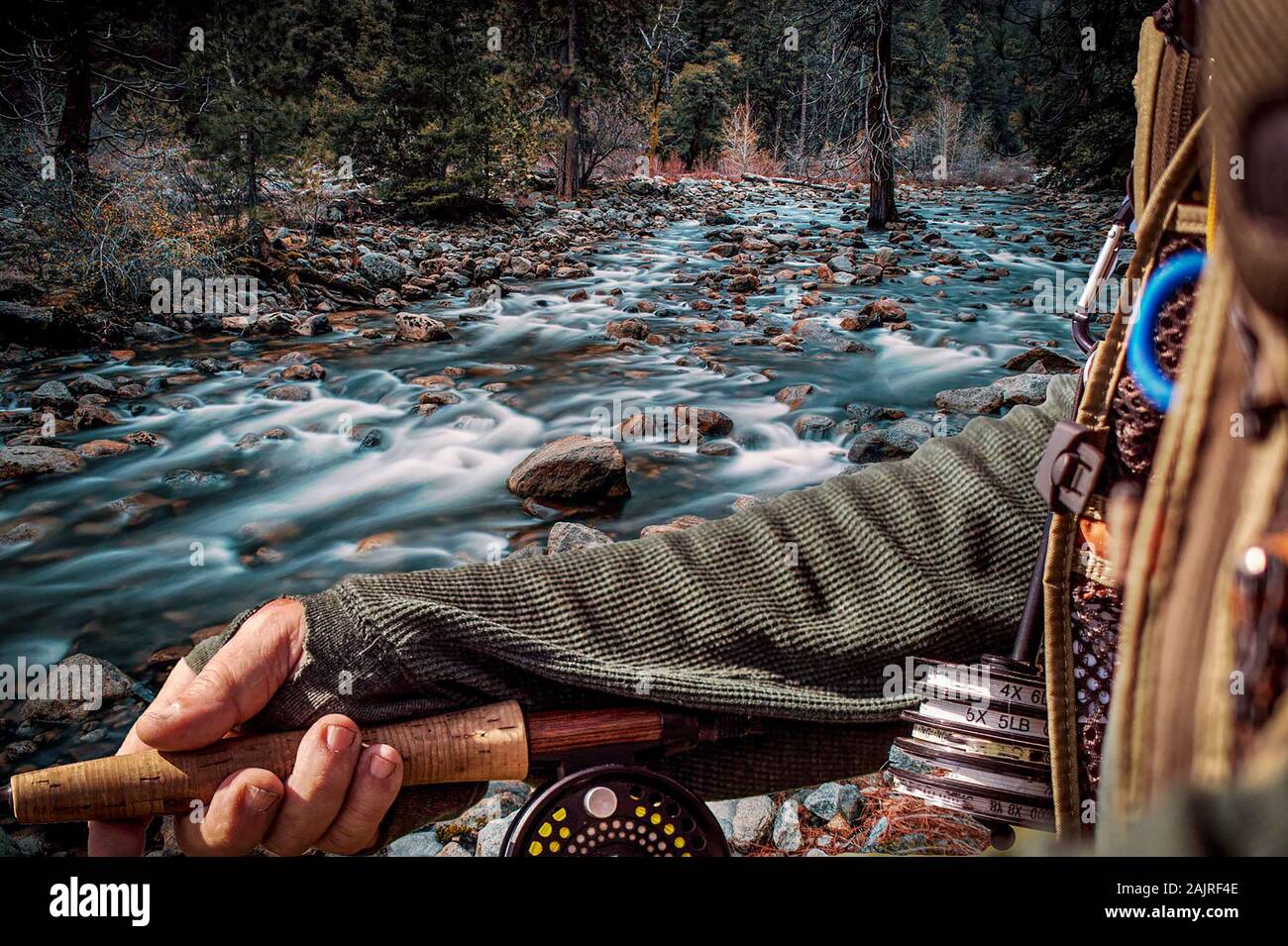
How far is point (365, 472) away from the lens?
306cm

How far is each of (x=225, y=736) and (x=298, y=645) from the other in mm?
69

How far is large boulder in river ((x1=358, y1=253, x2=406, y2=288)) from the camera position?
473 centimetres

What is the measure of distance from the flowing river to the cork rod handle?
1.64 metres

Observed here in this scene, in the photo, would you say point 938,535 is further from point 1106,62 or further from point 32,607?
point 1106,62

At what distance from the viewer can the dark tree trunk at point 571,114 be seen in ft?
18.4

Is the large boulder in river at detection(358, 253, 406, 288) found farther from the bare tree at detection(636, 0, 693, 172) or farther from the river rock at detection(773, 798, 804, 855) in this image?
the river rock at detection(773, 798, 804, 855)

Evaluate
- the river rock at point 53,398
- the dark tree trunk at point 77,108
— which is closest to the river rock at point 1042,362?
the river rock at point 53,398

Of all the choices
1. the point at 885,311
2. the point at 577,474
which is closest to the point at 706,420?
the point at 577,474

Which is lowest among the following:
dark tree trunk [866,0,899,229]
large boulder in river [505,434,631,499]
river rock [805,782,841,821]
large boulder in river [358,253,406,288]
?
river rock [805,782,841,821]

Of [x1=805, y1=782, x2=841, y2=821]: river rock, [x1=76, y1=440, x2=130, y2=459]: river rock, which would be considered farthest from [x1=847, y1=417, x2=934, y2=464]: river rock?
[x1=76, y1=440, x2=130, y2=459]: river rock

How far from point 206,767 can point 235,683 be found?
0.05 m

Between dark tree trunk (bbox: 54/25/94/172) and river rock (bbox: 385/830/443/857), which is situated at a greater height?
dark tree trunk (bbox: 54/25/94/172)

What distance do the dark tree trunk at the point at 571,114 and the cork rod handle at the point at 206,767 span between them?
558 cm

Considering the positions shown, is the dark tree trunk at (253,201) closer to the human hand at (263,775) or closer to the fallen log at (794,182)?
the fallen log at (794,182)
